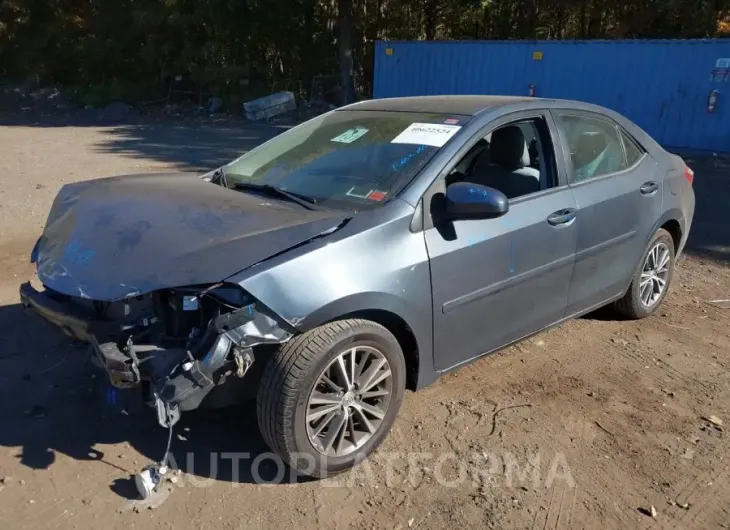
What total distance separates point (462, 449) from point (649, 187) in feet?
7.91

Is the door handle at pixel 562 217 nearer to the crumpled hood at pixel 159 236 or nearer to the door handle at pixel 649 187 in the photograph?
the door handle at pixel 649 187

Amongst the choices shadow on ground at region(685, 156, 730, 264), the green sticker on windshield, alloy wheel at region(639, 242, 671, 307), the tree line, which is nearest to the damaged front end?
the green sticker on windshield

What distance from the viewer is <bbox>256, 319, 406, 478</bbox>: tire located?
112 inches

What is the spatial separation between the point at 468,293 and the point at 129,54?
25134 mm

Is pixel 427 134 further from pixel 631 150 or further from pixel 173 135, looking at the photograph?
pixel 173 135

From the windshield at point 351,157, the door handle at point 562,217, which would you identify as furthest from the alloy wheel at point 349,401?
the door handle at point 562,217

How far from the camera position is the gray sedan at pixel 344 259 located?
2775 millimetres

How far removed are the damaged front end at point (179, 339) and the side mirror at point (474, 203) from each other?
3.44ft

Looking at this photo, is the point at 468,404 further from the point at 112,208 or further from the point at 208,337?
the point at 112,208

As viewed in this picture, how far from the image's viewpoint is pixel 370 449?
3.25 m

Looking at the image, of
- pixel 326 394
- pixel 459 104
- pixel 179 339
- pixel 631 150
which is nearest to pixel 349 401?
pixel 326 394

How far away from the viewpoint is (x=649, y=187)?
459 centimetres

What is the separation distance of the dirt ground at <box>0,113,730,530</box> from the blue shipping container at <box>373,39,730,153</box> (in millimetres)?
9996

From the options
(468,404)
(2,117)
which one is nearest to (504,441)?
(468,404)
